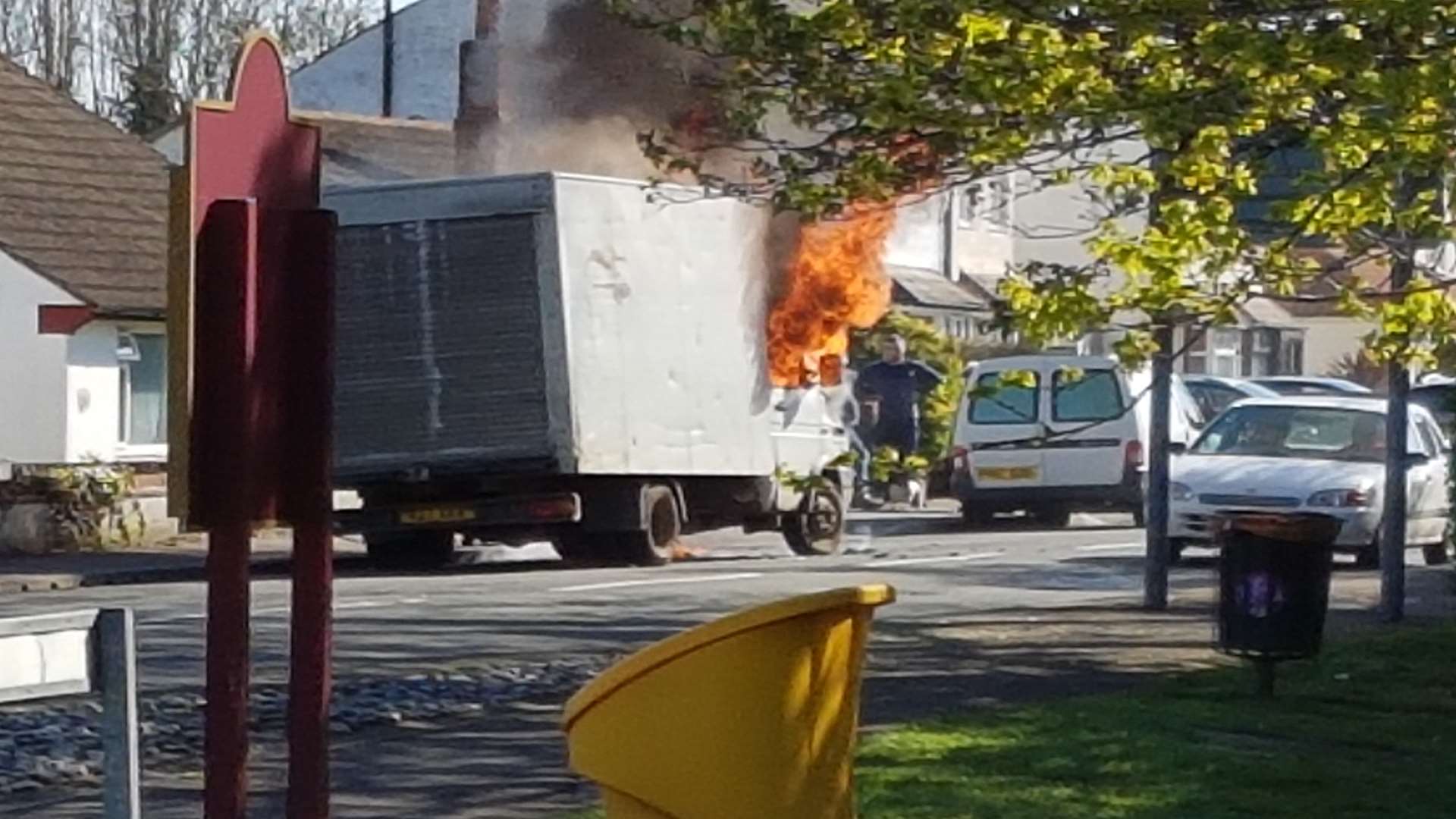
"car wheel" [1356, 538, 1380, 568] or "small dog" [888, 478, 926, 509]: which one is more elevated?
"small dog" [888, 478, 926, 509]

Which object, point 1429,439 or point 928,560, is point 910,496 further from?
point 928,560

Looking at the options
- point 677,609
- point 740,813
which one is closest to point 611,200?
point 677,609

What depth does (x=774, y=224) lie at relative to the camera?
941 inches

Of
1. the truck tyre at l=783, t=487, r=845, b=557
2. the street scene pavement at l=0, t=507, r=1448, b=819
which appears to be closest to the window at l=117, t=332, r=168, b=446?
the street scene pavement at l=0, t=507, r=1448, b=819

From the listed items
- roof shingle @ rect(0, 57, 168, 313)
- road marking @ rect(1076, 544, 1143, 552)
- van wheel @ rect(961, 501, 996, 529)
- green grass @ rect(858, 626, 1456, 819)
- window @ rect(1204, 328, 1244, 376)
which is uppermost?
roof shingle @ rect(0, 57, 168, 313)

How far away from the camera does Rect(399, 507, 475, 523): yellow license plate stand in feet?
80.2

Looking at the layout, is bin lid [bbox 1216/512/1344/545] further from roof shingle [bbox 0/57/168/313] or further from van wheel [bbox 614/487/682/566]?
roof shingle [bbox 0/57/168/313]

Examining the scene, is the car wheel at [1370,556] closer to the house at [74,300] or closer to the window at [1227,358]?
the house at [74,300]

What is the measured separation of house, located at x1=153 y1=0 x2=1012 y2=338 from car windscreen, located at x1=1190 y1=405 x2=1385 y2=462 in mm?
2559

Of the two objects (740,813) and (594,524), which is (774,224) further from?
(740,813)

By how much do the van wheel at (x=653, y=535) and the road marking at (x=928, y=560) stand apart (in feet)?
5.67

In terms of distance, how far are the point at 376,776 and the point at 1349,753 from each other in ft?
13.4

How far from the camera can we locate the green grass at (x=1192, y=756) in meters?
10.9

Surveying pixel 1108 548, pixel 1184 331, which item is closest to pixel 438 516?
pixel 1108 548
